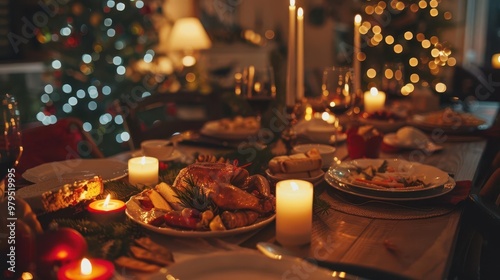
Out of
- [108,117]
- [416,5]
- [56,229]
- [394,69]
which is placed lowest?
[108,117]

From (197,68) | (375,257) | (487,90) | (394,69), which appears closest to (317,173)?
(375,257)

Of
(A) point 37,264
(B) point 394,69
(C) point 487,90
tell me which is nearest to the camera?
(A) point 37,264

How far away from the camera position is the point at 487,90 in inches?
112

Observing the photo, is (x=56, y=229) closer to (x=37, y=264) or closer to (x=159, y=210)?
(x=37, y=264)

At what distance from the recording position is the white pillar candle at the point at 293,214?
85cm

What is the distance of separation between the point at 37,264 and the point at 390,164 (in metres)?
0.89

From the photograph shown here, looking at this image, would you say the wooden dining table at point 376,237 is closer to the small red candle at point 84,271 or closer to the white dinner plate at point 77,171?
the small red candle at point 84,271

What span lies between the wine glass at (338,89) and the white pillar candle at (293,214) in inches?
28.5

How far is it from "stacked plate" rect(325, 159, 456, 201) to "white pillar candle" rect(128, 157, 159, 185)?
0.40 metres

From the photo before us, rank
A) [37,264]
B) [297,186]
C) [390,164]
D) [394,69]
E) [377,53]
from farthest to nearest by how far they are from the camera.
→ 1. [377,53]
2. [394,69]
3. [390,164]
4. [297,186]
5. [37,264]

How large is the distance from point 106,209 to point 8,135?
22 centimetres

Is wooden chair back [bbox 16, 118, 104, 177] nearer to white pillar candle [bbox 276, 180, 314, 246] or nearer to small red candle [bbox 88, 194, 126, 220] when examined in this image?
small red candle [bbox 88, 194, 126, 220]

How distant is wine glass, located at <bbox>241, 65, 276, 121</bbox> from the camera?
4.94 feet

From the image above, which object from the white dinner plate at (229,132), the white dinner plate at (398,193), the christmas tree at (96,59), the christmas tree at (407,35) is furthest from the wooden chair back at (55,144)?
the christmas tree at (407,35)
